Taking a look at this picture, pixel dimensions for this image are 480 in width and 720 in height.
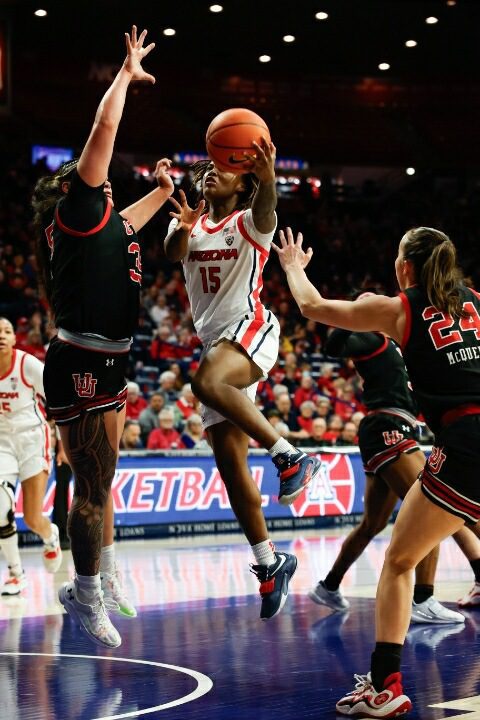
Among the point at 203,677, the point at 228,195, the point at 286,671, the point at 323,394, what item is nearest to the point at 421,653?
the point at 286,671

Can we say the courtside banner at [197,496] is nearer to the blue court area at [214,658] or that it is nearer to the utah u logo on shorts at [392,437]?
the blue court area at [214,658]

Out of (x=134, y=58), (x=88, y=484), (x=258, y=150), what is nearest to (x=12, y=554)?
(x=88, y=484)

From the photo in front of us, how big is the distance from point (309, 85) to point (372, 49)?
97.7 inches

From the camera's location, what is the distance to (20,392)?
966cm

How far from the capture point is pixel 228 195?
20.9ft

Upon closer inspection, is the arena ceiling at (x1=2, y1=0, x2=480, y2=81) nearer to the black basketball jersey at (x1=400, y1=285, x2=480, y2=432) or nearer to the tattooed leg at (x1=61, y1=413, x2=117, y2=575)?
the tattooed leg at (x1=61, y1=413, x2=117, y2=575)

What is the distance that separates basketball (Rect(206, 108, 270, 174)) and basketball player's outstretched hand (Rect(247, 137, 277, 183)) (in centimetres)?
8

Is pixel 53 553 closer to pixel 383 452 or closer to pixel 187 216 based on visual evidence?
pixel 383 452

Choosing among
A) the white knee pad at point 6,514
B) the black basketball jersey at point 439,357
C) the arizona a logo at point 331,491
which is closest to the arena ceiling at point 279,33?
the arizona a logo at point 331,491

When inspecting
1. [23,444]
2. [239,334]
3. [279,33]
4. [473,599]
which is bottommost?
[473,599]

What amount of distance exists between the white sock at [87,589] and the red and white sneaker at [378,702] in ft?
4.60

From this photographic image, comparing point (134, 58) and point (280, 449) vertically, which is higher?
point (134, 58)

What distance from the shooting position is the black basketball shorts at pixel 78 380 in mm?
5516

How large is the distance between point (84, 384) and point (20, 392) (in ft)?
14.1
